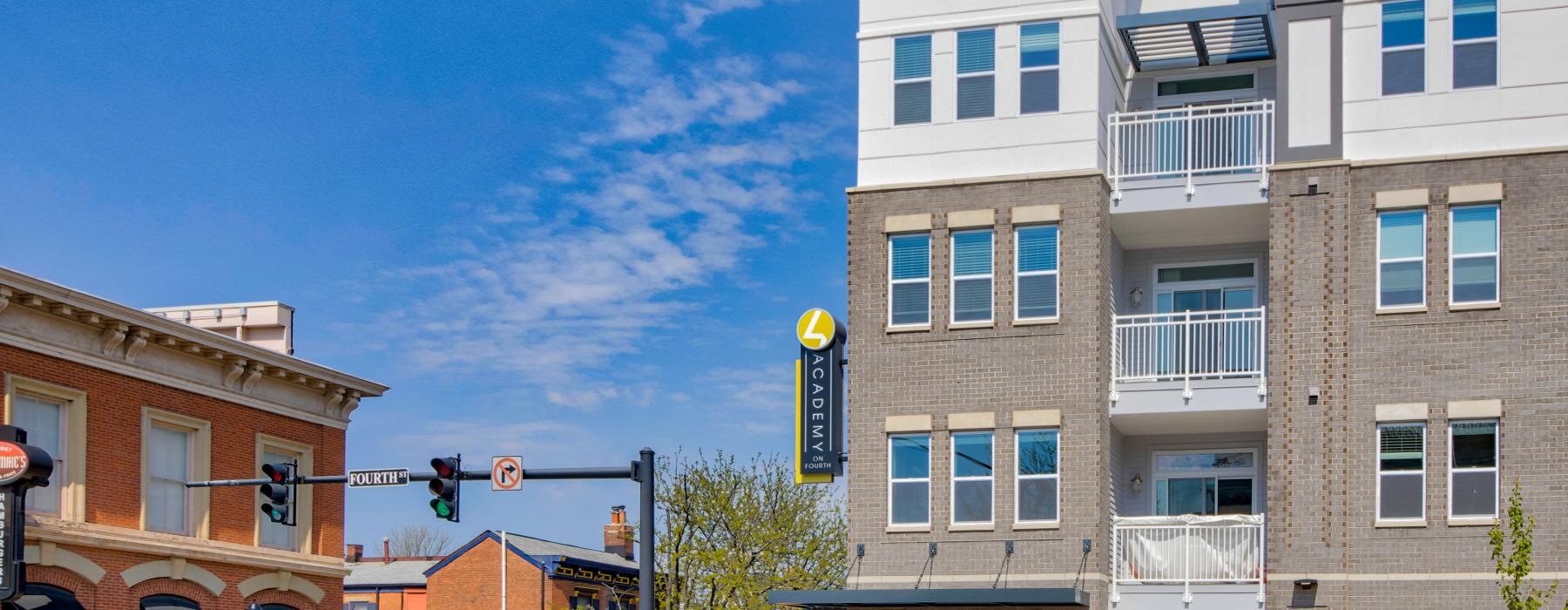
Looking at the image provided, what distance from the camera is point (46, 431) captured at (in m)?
33.6

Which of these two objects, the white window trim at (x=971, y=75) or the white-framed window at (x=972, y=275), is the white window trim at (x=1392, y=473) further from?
the white window trim at (x=971, y=75)

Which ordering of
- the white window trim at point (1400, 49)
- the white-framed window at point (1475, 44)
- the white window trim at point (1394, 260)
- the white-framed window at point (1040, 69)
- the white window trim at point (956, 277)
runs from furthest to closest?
the white-framed window at point (1040, 69)
the white window trim at point (956, 277)
the white window trim at point (1400, 49)
the white-framed window at point (1475, 44)
the white window trim at point (1394, 260)

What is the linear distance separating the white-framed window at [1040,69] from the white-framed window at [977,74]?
0.49m

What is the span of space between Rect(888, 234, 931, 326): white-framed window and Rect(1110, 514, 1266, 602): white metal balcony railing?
4832mm

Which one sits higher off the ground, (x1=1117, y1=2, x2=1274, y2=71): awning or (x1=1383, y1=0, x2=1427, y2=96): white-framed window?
(x1=1117, y1=2, x2=1274, y2=71): awning

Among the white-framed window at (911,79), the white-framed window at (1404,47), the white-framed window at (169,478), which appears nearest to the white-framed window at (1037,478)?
the white-framed window at (911,79)

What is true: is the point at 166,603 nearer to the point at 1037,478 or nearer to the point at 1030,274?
the point at 1037,478

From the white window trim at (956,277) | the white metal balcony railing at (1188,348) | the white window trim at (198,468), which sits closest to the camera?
the white metal balcony railing at (1188,348)

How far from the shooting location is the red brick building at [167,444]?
109ft

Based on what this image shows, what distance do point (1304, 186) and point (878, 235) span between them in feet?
23.0

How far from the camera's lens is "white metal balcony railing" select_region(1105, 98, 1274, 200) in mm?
30469

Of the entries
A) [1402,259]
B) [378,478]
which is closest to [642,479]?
[378,478]

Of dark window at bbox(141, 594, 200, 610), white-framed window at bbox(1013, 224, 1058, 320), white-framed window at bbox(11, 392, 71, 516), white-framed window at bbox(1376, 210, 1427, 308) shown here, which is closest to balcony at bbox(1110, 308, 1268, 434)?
white-framed window at bbox(1013, 224, 1058, 320)

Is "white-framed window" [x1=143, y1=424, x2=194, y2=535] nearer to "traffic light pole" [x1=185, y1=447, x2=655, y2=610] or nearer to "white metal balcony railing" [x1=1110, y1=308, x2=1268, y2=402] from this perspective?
"traffic light pole" [x1=185, y1=447, x2=655, y2=610]
